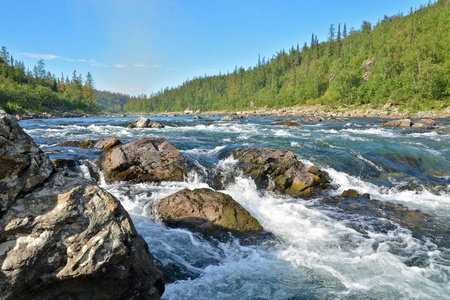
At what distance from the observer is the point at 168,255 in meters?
5.61

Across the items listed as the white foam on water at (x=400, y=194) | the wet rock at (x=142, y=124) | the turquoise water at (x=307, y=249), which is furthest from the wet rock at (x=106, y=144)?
the wet rock at (x=142, y=124)

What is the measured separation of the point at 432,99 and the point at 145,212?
177 feet

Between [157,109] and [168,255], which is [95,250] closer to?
[168,255]

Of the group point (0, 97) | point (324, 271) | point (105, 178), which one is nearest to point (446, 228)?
point (324, 271)

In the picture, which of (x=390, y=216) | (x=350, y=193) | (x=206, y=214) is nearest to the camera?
(x=206, y=214)

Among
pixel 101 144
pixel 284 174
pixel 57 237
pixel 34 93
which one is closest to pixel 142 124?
pixel 101 144

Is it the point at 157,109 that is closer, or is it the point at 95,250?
the point at 95,250

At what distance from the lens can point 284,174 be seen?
34.3ft

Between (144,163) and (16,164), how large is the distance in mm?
7725

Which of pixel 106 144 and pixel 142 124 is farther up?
pixel 142 124

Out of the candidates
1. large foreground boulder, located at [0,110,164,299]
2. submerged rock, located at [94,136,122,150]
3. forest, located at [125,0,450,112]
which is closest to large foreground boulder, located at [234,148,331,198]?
submerged rock, located at [94,136,122,150]

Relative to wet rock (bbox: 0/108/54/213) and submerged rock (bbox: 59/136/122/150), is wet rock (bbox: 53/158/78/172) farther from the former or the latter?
wet rock (bbox: 0/108/54/213)

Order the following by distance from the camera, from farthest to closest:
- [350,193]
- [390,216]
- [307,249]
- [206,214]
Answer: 1. [350,193]
2. [390,216]
3. [206,214]
4. [307,249]

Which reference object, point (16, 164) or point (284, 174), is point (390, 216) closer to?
point (284, 174)
